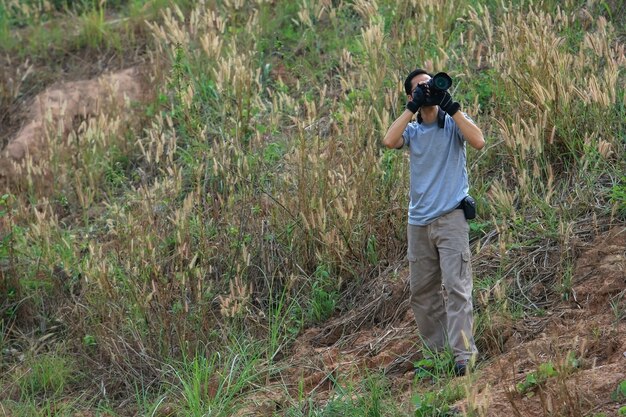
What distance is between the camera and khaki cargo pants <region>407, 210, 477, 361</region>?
614cm

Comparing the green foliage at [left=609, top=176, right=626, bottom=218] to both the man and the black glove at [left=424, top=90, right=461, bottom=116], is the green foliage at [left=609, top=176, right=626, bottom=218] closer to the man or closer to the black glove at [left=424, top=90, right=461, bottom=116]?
the man

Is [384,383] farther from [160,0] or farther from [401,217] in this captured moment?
[160,0]

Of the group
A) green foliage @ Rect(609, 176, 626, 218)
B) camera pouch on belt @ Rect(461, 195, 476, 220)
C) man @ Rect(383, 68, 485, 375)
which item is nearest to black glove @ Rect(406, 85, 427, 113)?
man @ Rect(383, 68, 485, 375)

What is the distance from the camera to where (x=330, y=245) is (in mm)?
7676

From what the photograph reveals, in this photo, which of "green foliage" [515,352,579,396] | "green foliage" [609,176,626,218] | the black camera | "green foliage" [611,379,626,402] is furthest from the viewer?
"green foliage" [609,176,626,218]

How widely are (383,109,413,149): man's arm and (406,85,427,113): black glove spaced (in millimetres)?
61

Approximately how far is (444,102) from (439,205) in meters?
0.59

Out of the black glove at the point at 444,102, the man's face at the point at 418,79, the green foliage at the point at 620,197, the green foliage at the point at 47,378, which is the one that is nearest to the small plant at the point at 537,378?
the black glove at the point at 444,102

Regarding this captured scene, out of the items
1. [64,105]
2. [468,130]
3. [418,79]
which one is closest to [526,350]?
[468,130]

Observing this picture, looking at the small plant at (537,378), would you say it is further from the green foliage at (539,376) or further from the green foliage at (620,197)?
the green foliage at (620,197)

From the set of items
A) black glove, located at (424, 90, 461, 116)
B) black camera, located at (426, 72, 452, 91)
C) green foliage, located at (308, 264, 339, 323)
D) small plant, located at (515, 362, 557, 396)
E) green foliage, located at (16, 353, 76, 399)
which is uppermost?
black camera, located at (426, 72, 452, 91)

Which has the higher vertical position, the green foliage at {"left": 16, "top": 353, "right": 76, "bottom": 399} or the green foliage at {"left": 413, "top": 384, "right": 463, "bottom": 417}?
the green foliage at {"left": 413, "top": 384, "right": 463, "bottom": 417}

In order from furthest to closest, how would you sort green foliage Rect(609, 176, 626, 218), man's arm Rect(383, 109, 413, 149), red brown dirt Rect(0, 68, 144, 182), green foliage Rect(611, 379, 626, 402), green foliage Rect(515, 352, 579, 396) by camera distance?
red brown dirt Rect(0, 68, 144, 182), green foliage Rect(609, 176, 626, 218), man's arm Rect(383, 109, 413, 149), green foliage Rect(515, 352, 579, 396), green foliage Rect(611, 379, 626, 402)

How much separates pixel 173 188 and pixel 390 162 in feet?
5.42
